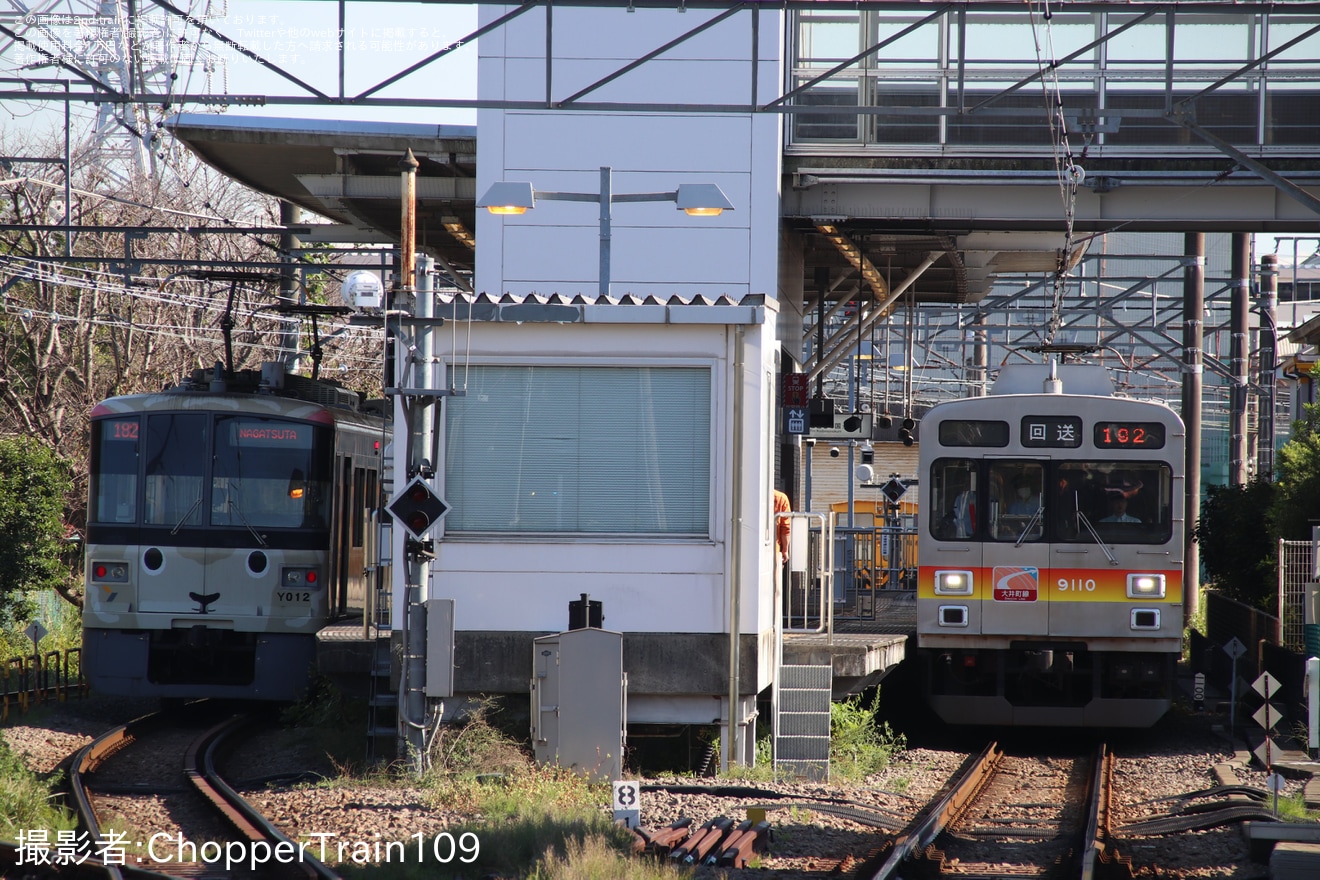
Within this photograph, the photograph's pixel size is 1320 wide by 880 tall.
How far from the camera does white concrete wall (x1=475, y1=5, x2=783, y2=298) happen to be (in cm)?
1741

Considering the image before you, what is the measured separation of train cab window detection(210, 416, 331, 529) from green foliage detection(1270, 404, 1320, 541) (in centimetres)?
1099

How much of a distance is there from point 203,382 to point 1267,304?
1723 centimetres

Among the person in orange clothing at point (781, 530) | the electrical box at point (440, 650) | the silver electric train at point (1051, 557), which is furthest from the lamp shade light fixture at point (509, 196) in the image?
the silver electric train at point (1051, 557)

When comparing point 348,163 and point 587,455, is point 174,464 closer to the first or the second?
point 587,455

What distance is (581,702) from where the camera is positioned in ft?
33.6

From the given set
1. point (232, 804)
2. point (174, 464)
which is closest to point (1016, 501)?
point (232, 804)

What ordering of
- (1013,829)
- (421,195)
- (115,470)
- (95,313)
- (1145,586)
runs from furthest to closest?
1. (95,313)
2. (421,195)
3. (115,470)
4. (1145,586)
5. (1013,829)

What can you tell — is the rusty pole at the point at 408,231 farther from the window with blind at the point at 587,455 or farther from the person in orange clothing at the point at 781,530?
the person in orange clothing at the point at 781,530

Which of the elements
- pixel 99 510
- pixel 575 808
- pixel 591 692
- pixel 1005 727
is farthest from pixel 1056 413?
pixel 99 510

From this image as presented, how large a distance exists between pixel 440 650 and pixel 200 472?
15.5 ft

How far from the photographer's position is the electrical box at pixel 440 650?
1014cm

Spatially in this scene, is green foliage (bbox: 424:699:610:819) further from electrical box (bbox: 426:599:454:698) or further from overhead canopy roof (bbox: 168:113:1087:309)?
overhead canopy roof (bbox: 168:113:1087:309)

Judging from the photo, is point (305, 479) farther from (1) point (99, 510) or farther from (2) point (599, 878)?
(2) point (599, 878)

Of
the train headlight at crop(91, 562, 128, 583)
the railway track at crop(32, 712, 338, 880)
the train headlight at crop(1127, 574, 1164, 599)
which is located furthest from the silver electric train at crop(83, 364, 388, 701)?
the train headlight at crop(1127, 574, 1164, 599)
